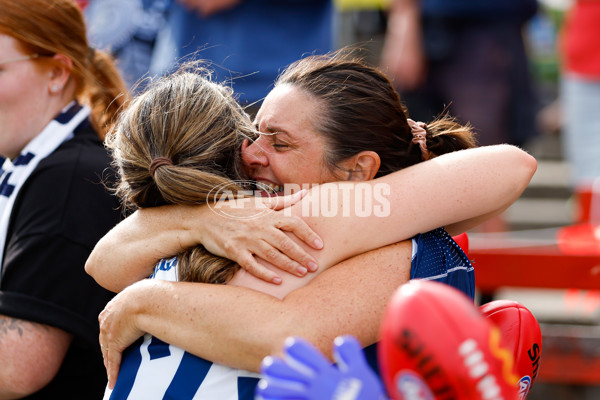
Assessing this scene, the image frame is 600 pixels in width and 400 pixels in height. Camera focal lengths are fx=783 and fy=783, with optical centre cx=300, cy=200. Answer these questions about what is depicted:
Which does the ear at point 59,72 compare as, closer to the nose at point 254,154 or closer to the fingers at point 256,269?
the nose at point 254,154

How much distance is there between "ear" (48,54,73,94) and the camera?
2.47m

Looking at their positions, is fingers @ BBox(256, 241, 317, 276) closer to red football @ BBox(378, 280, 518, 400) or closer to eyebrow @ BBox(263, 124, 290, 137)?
eyebrow @ BBox(263, 124, 290, 137)

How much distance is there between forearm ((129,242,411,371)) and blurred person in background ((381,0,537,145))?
108 inches

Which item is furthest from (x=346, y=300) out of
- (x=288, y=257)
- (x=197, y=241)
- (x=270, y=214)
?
(x=197, y=241)

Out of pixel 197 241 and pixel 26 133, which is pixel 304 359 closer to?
pixel 197 241

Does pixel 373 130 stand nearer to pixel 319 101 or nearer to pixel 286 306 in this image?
pixel 319 101

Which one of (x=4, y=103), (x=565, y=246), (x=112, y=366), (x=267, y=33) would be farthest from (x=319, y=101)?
(x=565, y=246)

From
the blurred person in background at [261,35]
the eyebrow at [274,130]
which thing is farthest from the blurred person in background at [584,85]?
the eyebrow at [274,130]

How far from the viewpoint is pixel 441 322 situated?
1.20 meters

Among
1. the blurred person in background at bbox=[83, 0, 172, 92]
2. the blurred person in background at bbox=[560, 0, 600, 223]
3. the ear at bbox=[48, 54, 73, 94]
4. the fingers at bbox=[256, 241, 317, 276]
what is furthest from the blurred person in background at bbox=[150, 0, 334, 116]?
the fingers at bbox=[256, 241, 317, 276]

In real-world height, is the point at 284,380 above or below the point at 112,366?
above

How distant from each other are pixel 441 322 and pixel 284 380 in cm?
27

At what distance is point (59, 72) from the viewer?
2.50 metres

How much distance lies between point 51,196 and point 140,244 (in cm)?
49
